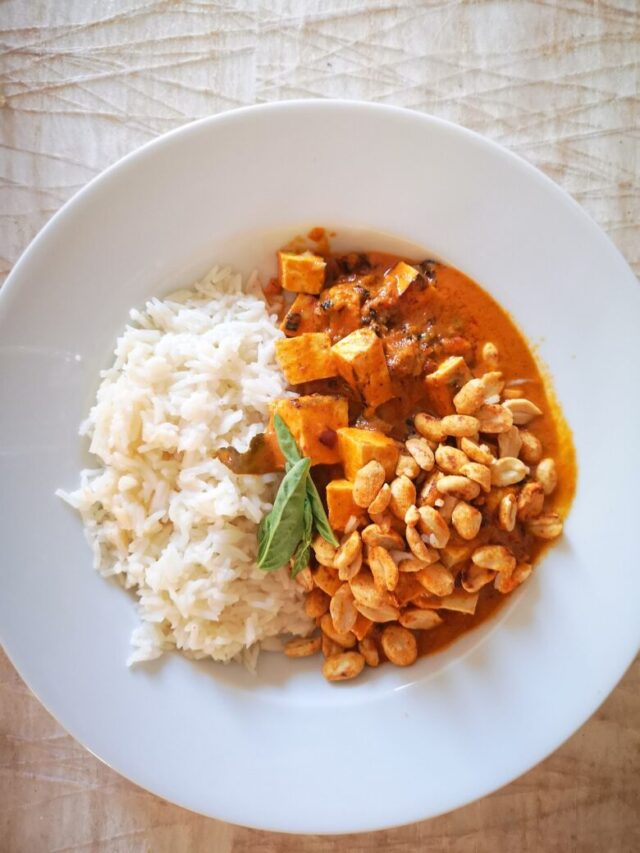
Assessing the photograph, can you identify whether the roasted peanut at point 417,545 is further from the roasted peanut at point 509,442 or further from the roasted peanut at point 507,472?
the roasted peanut at point 509,442

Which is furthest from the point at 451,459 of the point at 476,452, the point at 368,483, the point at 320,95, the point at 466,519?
the point at 320,95

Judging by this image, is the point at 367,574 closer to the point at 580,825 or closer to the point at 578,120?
the point at 580,825

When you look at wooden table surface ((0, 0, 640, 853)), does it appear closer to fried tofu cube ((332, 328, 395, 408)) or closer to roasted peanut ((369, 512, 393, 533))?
fried tofu cube ((332, 328, 395, 408))

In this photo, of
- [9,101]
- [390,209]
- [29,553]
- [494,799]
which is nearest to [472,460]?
[390,209]

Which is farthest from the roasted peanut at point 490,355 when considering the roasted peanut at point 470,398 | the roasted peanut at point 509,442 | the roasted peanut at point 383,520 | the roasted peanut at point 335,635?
the roasted peanut at point 335,635

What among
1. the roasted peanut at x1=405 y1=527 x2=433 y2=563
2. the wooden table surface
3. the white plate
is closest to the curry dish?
the roasted peanut at x1=405 y1=527 x2=433 y2=563
